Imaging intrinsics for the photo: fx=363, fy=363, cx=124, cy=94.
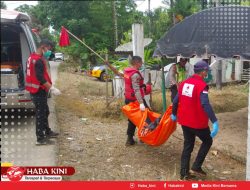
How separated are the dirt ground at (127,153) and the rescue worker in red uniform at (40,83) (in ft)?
1.41

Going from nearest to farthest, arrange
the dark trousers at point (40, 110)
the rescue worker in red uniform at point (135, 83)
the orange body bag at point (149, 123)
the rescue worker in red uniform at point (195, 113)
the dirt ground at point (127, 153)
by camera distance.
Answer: the rescue worker in red uniform at point (195, 113) → the dirt ground at point (127, 153) → the orange body bag at point (149, 123) → the rescue worker in red uniform at point (135, 83) → the dark trousers at point (40, 110)

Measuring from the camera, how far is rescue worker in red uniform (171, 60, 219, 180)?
4.30 metres

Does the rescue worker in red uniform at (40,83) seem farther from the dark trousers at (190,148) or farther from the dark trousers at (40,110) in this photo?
the dark trousers at (190,148)

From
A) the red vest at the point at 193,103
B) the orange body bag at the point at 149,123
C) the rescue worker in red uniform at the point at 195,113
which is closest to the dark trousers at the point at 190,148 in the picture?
the rescue worker in red uniform at the point at 195,113

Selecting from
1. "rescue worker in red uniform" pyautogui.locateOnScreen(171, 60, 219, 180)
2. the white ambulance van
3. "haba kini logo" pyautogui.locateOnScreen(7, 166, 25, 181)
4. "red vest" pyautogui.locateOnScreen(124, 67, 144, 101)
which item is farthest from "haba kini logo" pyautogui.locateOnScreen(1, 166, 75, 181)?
the white ambulance van

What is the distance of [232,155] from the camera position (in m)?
5.83

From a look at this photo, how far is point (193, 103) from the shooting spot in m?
4.38

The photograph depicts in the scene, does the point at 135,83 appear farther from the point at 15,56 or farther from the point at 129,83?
the point at 15,56

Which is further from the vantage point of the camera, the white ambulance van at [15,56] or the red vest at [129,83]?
the white ambulance van at [15,56]

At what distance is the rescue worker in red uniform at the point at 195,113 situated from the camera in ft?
14.1

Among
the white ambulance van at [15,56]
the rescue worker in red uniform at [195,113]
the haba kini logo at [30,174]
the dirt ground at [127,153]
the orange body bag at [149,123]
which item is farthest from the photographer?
the white ambulance van at [15,56]

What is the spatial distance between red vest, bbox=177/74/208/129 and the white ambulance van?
10.6 feet

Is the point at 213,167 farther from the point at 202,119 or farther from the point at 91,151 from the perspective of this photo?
the point at 91,151

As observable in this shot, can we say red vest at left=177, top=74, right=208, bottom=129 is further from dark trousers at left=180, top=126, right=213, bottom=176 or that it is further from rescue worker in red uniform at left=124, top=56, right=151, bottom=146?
rescue worker in red uniform at left=124, top=56, right=151, bottom=146
